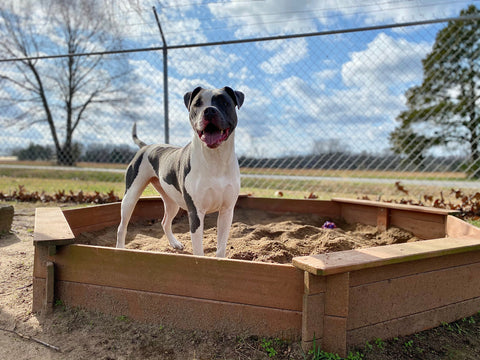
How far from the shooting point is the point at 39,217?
9.41ft

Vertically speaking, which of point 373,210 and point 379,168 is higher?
point 379,168

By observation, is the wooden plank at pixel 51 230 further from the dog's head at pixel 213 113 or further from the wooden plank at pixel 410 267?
the wooden plank at pixel 410 267

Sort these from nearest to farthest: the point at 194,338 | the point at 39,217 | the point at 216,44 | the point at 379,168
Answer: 1. the point at 194,338
2. the point at 39,217
3. the point at 216,44
4. the point at 379,168

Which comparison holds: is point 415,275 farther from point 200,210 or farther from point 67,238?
point 67,238

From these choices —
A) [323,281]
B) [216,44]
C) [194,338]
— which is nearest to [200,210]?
[194,338]

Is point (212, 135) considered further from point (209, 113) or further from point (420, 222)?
point (420, 222)

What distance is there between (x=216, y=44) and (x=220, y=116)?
374 cm

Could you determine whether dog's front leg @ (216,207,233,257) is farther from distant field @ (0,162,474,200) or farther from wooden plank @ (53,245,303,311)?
distant field @ (0,162,474,200)

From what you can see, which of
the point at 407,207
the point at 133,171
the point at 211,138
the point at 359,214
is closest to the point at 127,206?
the point at 133,171

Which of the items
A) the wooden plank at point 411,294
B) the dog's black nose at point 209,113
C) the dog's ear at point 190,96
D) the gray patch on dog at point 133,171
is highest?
the dog's ear at point 190,96

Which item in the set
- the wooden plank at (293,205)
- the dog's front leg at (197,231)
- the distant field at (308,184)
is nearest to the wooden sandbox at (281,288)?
the dog's front leg at (197,231)

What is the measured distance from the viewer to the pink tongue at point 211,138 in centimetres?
212

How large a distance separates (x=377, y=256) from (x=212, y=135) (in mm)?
1153

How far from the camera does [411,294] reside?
1944 millimetres
